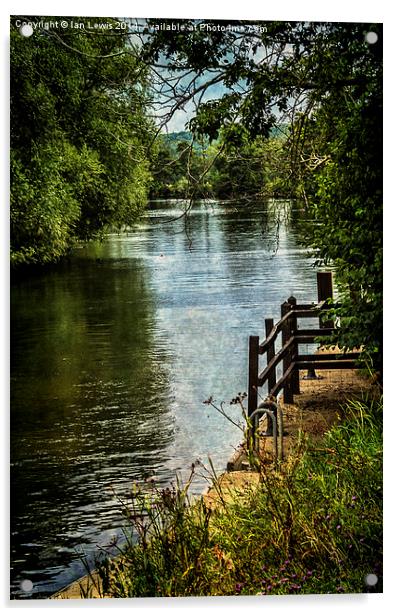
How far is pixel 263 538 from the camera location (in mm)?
4945

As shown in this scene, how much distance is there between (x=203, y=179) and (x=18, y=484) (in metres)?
1.70

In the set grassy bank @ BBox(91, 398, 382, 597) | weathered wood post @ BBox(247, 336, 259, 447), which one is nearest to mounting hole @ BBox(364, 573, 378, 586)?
grassy bank @ BBox(91, 398, 382, 597)

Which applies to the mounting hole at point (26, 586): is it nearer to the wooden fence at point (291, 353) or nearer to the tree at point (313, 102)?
the wooden fence at point (291, 353)

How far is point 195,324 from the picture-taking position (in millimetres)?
5504

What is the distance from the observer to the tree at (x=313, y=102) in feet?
A: 17.5

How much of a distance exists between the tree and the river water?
0.25 metres

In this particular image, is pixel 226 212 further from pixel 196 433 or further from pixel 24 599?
pixel 24 599

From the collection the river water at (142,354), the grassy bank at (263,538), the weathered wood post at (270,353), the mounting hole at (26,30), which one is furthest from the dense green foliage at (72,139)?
the grassy bank at (263,538)

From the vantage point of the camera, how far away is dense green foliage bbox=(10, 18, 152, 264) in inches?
207

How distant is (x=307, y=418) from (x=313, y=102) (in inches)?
60.6

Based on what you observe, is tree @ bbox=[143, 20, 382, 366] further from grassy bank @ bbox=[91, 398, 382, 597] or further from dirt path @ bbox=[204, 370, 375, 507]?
grassy bank @ bbox=[91, 398, 382, 597]

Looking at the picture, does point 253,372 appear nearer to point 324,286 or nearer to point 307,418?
point 307,418

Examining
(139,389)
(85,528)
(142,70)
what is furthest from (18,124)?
(85,528)

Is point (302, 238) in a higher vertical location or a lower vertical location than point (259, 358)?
higher
